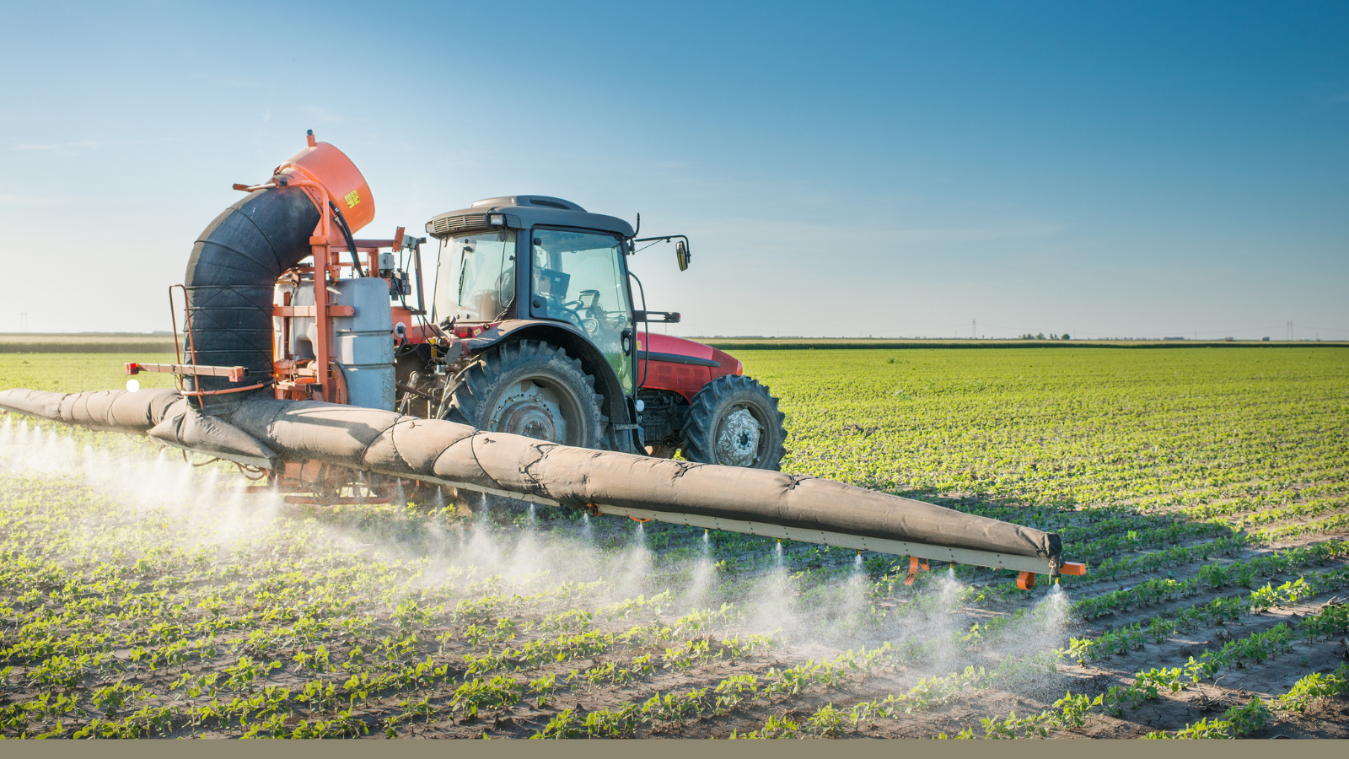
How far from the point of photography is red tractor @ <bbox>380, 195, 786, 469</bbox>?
6.51m

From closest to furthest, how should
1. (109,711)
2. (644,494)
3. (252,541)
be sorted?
(109,711) < (644,494) < (252,541)

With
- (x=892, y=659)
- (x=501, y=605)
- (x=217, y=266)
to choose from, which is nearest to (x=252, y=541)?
(x=217, y=266)

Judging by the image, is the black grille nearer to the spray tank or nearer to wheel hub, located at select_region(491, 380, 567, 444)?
the spray tank

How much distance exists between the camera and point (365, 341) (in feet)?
20.4

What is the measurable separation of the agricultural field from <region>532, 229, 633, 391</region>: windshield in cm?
167

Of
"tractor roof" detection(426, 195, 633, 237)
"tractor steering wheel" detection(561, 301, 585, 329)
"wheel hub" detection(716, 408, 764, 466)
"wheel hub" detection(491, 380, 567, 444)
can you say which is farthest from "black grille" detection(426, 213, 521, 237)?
"wheel hub" detection(716, 408, 764, 466)

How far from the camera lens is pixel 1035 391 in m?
26.8

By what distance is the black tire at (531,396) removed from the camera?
6199 millimetres


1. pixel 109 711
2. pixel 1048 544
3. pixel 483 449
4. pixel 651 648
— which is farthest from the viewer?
pixel 483 449

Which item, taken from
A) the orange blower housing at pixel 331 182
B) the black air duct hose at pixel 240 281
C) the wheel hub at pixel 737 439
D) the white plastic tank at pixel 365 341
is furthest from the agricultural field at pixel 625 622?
the orange blower housing at pixel 331 182

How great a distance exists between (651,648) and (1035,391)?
25.1m

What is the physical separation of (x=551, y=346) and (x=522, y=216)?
1.17m

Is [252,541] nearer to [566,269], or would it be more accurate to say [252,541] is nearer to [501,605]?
[501,605]

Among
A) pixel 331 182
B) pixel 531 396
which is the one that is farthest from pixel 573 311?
pixel 331 182
